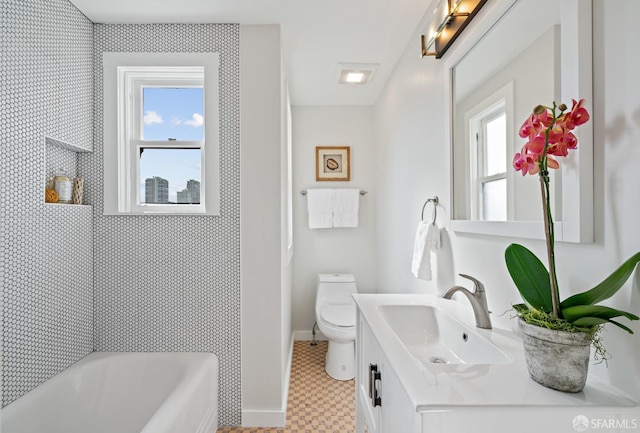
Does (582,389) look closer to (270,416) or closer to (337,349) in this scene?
(270,416)

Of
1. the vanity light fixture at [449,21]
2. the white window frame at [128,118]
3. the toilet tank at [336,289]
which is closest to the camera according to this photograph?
the vanity light fixture at [449,21]

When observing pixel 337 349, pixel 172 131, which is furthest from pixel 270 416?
pixel 172 131

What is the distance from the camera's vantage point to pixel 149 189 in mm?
2076

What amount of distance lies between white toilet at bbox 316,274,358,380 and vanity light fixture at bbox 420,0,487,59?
6.09ft

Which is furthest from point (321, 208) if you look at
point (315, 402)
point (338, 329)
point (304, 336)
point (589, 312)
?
point (589, 312)

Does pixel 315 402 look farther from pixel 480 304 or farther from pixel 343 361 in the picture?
pixel 480 304

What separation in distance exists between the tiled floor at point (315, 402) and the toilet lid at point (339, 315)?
456mm

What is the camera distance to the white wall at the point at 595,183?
68cm

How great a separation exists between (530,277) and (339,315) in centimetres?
200

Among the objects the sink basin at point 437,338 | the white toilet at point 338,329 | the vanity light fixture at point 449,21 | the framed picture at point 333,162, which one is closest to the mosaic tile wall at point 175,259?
the white toilet at point 338,329

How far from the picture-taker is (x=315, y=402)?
2186 millimetres

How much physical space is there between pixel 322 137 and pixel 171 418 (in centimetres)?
263

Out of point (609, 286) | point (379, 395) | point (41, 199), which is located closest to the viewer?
point (609, 286)

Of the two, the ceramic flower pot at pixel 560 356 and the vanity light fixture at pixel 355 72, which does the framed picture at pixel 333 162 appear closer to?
the vanity light fixture at pixel 355 72
